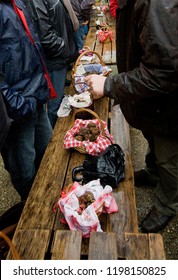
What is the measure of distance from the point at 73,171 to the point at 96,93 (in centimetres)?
66

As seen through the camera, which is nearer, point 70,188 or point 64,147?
point 70,188

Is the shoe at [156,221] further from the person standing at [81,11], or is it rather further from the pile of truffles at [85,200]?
the person standing at [81,11]

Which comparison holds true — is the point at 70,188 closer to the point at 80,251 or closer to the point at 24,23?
the point at 80,251

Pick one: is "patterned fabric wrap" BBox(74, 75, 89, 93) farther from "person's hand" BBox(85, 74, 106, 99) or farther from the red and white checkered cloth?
"person's hand" BBox(85, 74, 106, 99)

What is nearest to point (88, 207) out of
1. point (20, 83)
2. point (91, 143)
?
point (91, 143)

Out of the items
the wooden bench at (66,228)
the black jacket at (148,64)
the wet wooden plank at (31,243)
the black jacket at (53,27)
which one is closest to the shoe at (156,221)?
the wooden bench at (66,228)

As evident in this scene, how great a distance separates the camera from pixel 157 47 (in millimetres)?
1492

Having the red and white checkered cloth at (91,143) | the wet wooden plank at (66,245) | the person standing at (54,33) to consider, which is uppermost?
the person standing at (54,33)

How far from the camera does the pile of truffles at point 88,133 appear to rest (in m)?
2.51

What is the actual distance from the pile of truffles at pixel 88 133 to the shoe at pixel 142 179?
0.77 metres

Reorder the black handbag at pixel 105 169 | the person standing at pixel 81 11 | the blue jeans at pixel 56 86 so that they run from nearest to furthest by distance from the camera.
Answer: the black handbag at pixel 105 169 → the blue jeans at pixel 56 86 → the person standing at pixel 81 11

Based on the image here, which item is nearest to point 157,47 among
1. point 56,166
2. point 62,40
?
point 56,166

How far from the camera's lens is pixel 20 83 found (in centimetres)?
220

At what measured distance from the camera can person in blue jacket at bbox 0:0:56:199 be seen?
2.02 m
